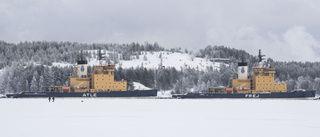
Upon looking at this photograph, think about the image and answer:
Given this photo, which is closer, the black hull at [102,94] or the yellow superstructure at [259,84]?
the yellow superstructure at [259,84]

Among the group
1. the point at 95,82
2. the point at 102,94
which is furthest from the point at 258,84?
the point at 95,82

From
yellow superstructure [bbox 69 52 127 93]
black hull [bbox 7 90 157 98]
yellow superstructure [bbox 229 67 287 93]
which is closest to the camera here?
yellow superstructure [bbox 229 67 287 93]

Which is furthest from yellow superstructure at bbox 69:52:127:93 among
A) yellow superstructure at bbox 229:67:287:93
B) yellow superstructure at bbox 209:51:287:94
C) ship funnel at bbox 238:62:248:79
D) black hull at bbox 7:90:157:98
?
ship funnel at bbox 238:62:248:79

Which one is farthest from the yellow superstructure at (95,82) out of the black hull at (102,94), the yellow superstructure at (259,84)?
the yellow superstructure at (259,84)

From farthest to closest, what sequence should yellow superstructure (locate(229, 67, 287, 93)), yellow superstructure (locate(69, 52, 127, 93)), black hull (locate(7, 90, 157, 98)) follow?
yellow superstructure (locate(69, 52, 127, 93))
black hull (locate(7, 90, 157, 98))
yellow superstructure (locate(229, 67, 287, 93))

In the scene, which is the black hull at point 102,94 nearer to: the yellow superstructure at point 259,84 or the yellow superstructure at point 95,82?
the yellow superstructure at point 95,82

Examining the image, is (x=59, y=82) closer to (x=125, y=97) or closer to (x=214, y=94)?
(x=125, y=97)

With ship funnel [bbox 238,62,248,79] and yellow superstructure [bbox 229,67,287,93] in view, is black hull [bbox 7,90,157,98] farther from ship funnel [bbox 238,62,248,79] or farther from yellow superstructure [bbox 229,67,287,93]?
ship funnel [bbox 238,62,248,79]

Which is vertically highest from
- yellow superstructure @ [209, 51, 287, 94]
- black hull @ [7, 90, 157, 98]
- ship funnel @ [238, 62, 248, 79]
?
ship funnel @ [238, 62, 248, 79]

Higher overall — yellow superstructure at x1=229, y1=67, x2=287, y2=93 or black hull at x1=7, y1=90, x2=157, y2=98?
yellow superstructure at x1=229, y1=67, x2=287, y2=93
